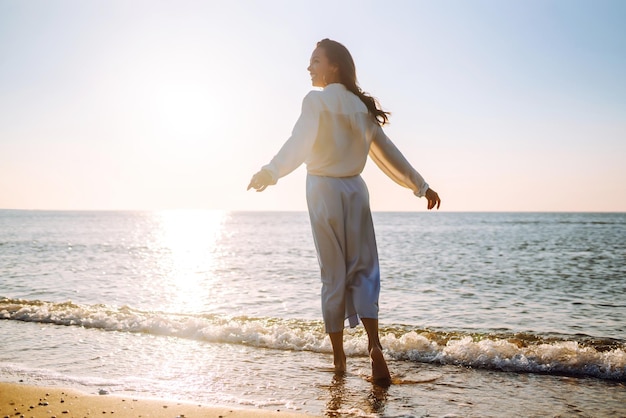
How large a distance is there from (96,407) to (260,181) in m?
1.73

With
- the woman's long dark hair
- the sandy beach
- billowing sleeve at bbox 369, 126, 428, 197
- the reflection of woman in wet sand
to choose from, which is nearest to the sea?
the sandy beach

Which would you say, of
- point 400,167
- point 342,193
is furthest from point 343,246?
point 400,167

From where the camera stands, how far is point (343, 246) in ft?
13.2

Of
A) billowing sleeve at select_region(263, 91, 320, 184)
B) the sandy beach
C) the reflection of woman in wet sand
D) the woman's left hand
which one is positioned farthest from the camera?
the reflection of woman in wet sand

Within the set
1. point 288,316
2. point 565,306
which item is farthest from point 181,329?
point 565,306

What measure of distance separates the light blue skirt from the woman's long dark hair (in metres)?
0.55

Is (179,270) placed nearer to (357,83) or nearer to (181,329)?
(181,329)

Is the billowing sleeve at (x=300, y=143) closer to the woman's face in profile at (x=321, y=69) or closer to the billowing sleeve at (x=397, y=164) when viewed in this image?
the woman's face in profile at (x=321, y=69)

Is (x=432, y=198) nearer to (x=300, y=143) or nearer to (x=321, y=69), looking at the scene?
(x=300, y=143)

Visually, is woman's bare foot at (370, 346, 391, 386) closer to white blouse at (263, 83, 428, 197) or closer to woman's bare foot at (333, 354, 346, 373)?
woman's bare foot at (333, 354, 346, 373)

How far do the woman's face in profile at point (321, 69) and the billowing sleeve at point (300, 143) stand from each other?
0.75ft

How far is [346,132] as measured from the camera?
397cm

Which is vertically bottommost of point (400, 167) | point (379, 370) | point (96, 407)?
point (96, 407)

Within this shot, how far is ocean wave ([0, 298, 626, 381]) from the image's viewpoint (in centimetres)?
487
